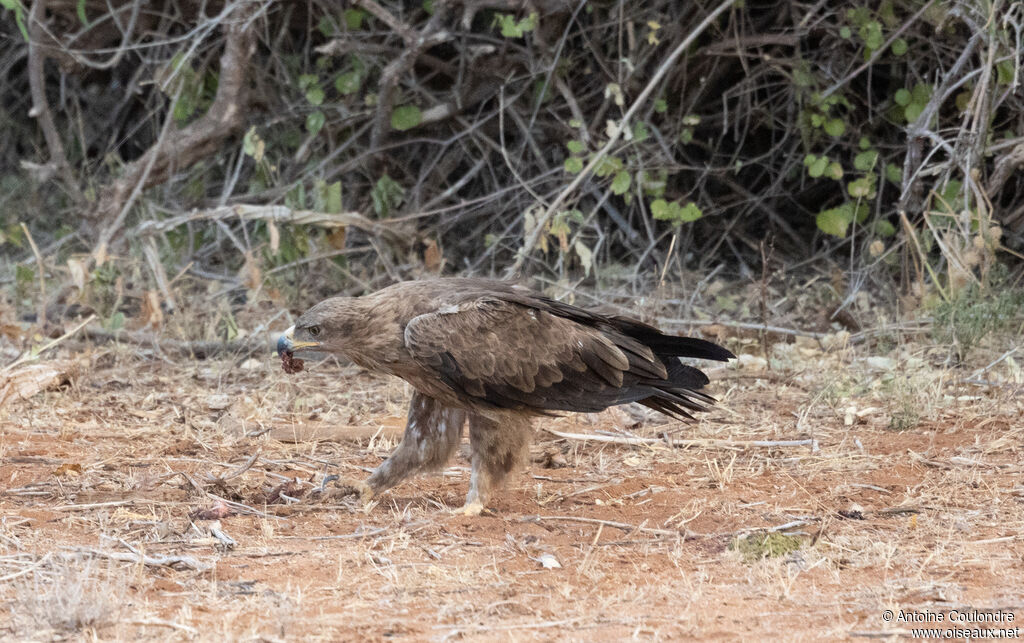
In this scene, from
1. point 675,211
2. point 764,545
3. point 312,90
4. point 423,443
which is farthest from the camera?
point 312,90

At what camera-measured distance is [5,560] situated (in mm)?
3311

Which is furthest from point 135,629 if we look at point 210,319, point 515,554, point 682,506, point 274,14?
point 274,14

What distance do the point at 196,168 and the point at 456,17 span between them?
7.60ft

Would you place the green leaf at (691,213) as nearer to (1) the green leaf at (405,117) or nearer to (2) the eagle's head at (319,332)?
(1) the green leaf at (405,117)

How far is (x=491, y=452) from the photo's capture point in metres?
4.17

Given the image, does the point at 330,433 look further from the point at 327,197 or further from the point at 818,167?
the point at 818,167

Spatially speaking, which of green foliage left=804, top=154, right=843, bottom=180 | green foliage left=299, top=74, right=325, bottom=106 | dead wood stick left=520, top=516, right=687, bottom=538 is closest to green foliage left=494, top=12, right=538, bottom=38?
green foliage left=299, top=74, right=325, bottom=106

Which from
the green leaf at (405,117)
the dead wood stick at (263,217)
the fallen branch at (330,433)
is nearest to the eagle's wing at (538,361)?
the fallen branch at (330,433)

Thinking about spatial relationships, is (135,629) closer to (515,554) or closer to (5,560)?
(5,560)

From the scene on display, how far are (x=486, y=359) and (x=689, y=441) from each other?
1.36m

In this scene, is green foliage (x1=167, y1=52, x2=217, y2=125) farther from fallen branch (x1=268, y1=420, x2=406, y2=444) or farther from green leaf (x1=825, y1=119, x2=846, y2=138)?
green leaf (x1=825, y1=119, x2=846, y2=138)

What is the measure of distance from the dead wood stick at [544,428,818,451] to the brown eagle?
24.9 inches

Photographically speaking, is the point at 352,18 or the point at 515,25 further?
the point at 352,18

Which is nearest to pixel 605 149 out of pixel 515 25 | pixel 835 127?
pixel 515 25
